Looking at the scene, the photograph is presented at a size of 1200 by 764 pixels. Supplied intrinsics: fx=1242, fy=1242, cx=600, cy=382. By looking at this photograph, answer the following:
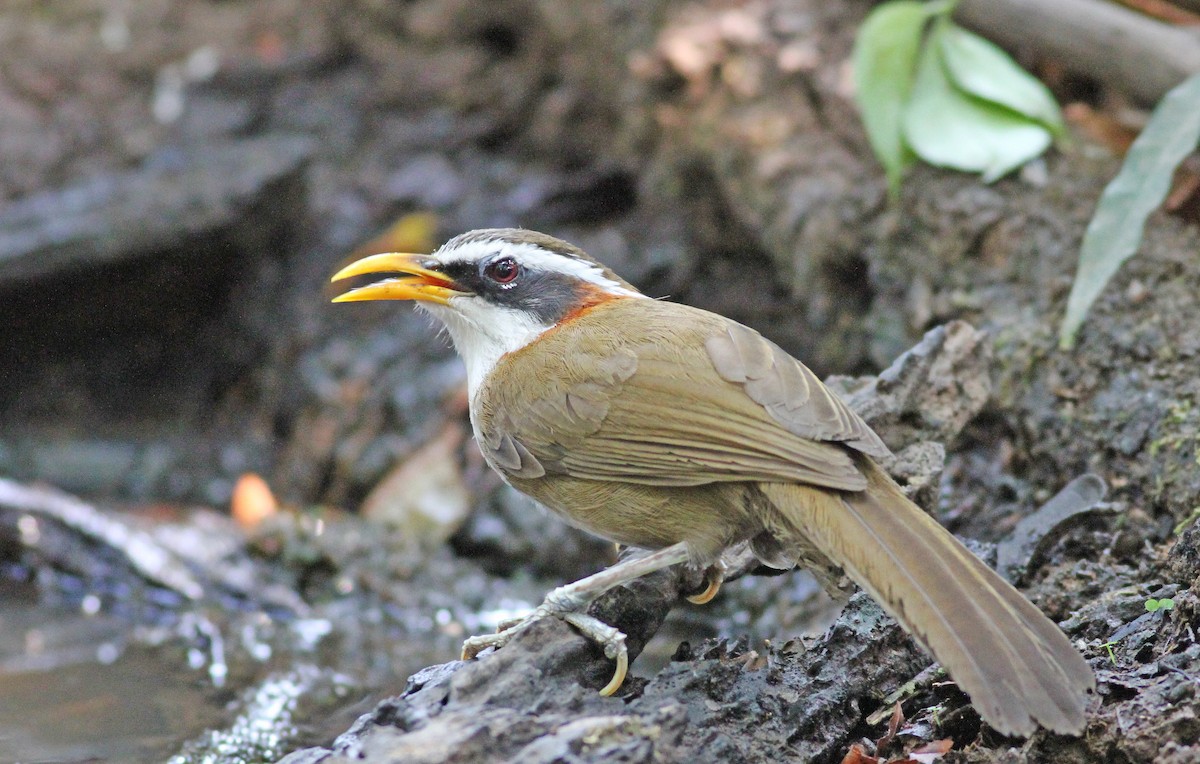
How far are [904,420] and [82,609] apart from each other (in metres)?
3.92

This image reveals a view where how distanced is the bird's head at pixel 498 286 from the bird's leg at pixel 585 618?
1017mm

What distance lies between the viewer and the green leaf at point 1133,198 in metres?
4.69

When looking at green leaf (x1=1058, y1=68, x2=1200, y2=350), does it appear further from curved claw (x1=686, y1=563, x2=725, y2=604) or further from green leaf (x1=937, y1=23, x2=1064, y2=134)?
curved claw (x1=686, y1=563, x2=725, y2=604)

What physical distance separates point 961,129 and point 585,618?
347cm

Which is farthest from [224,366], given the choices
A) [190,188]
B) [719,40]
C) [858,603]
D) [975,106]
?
[858,603]

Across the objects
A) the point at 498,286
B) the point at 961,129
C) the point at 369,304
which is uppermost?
the point at 498,286

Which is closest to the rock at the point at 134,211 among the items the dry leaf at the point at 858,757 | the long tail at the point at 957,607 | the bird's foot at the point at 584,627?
the bird's foot at the point at 584,627

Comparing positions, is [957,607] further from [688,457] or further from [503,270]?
[503,270]

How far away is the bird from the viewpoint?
2945 mm

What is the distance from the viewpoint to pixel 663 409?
3699 mm

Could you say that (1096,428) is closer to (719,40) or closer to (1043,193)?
(1043,193)

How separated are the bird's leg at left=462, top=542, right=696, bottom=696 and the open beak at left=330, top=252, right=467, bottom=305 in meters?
1.25

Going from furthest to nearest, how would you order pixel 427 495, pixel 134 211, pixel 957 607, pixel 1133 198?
pixel 134 211
pixel 427 495
pixel 1133 198
pixel 957 607

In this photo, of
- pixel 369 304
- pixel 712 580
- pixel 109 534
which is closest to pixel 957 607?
pixel 712 580
